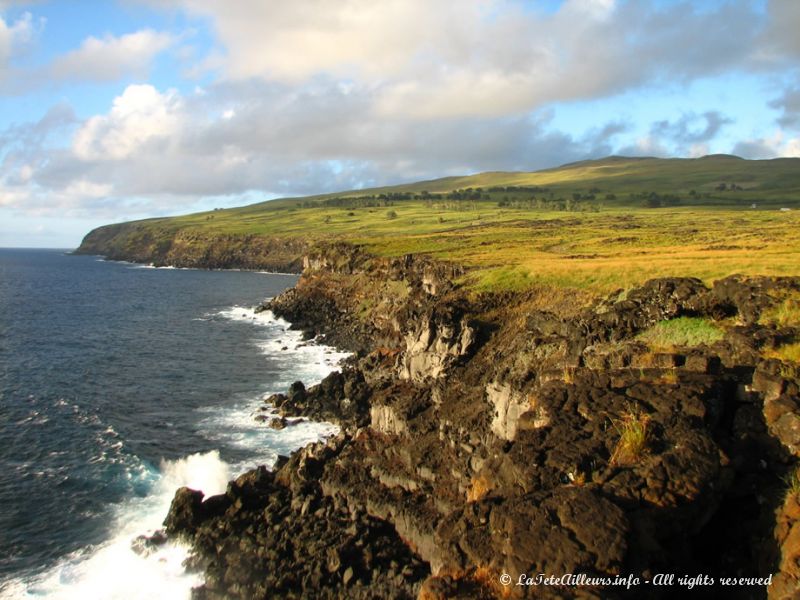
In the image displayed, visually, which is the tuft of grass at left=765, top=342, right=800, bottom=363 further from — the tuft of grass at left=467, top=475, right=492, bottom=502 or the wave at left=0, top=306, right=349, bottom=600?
the wave at left=0, top=306, right=349, bottom=600

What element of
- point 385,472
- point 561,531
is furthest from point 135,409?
point 561,531

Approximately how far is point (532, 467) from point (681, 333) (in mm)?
15830

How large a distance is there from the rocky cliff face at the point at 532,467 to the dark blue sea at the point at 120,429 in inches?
155

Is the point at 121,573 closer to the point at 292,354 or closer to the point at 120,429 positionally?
the point at 120,429

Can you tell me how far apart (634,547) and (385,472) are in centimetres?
1890

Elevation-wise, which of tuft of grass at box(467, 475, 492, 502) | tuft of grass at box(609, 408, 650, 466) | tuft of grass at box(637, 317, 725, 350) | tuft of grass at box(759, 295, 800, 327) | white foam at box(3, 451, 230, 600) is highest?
tuft of grass at box(759, 295, 800, 327)

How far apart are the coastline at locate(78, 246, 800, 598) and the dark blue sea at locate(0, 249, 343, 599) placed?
3.96 meters

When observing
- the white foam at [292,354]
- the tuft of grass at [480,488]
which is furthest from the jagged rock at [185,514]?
the white foam at [292,354]

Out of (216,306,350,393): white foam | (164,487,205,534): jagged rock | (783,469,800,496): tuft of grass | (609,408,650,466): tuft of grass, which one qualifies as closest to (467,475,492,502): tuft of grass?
(609,408,650,466): tuft of grass

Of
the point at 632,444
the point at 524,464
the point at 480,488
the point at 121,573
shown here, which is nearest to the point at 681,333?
the point at 632,444

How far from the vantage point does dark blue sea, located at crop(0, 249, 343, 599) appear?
27328 millimetres

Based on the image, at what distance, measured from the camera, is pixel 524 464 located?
16297 millimetres

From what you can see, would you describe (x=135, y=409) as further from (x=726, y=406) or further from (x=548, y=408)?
(x=726, y=406)

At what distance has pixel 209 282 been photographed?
154 metres
